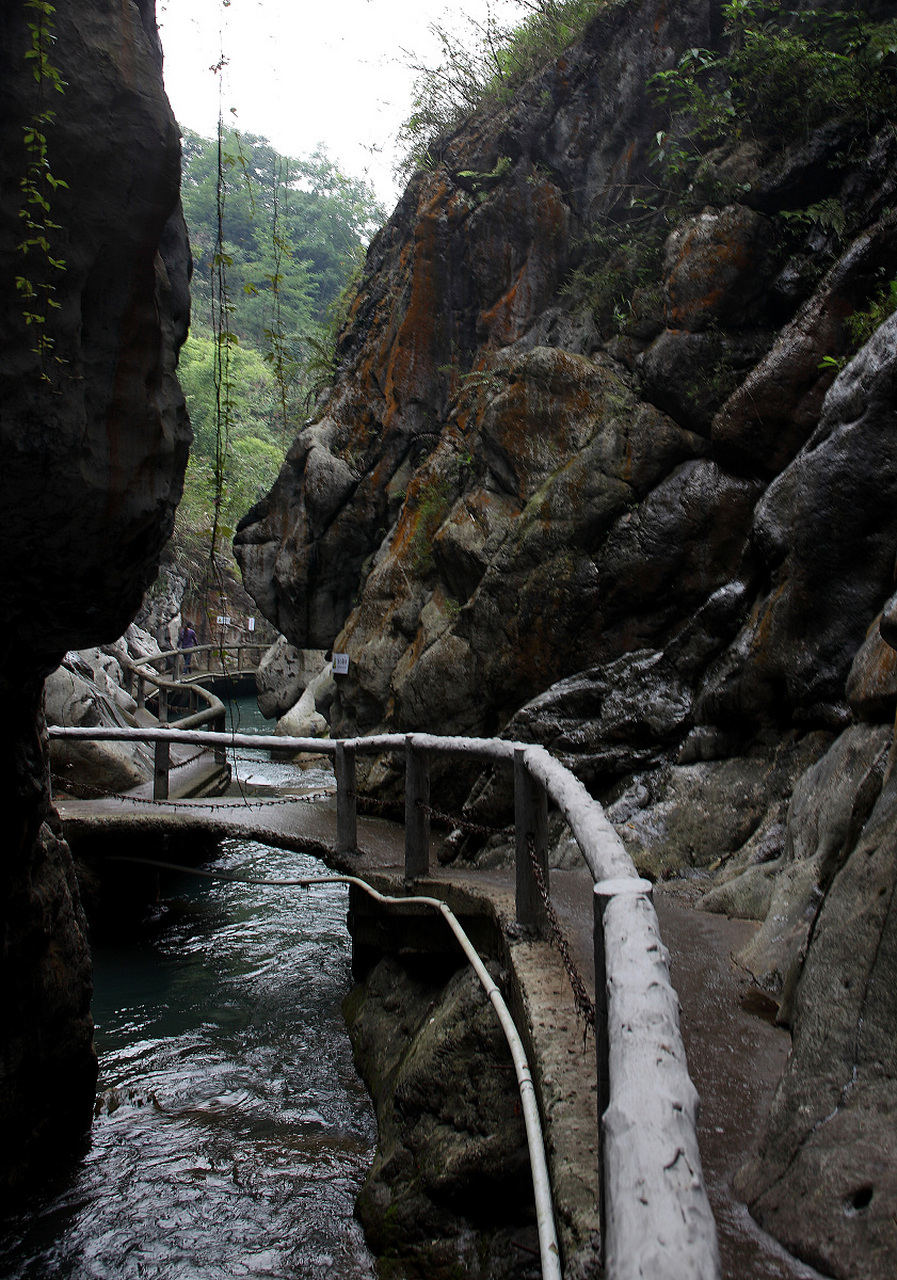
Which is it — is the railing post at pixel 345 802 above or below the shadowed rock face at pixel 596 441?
below

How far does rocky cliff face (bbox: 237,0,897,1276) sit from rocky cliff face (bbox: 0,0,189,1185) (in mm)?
3305

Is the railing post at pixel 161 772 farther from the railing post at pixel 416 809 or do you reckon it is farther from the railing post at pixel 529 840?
the railing post at pixel 529 840

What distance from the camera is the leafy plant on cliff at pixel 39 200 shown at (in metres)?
2.69

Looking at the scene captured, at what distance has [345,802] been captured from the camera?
6.55m

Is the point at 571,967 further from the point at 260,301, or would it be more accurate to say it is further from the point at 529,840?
the point at 260,301

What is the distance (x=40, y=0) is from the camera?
2674 mm

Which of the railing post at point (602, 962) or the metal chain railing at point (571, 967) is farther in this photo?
the metal chain railing at point (571, 967)

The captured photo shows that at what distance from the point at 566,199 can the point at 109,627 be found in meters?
10.1

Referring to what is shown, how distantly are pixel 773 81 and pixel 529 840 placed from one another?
355 inches

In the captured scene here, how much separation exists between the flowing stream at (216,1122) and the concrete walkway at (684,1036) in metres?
1.34

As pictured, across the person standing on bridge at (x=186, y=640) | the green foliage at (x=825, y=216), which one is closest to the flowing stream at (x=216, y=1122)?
the green foliage at (x=825, y=216)

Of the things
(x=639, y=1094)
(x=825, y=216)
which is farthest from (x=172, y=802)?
(x=825, y=216)

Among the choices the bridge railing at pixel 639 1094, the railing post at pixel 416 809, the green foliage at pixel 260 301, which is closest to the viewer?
the bridge railing at pixel 639 1094

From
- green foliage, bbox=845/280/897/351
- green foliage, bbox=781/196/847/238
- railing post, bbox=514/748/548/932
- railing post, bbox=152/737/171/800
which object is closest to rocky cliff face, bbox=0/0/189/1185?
railing post, bbox=514/748/548/932
